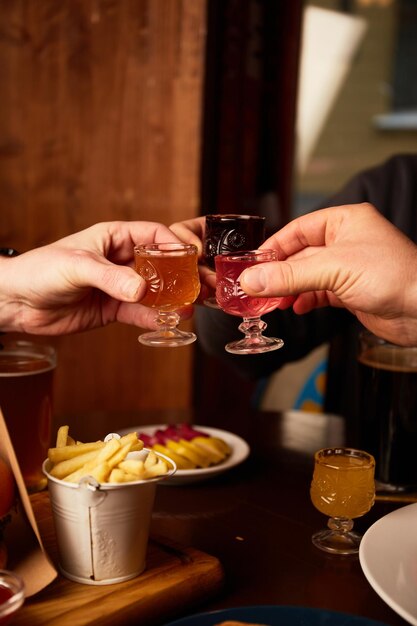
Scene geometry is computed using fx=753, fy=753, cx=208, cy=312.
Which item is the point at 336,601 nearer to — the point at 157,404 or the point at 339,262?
the point at 339,262

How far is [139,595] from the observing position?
1016 mm

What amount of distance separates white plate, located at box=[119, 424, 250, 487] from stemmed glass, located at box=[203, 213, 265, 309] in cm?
44

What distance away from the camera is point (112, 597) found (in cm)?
101

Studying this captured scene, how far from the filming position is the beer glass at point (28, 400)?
4.44 ft

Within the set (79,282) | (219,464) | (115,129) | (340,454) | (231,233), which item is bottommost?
(219,464)

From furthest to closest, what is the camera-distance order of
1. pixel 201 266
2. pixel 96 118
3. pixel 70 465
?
pixel 96 118 → pixel 201 266 → pixel 70 465

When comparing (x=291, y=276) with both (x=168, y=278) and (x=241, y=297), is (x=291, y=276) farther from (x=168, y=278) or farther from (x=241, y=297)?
(x=168, y=278)

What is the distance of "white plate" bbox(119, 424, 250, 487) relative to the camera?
1491 mm

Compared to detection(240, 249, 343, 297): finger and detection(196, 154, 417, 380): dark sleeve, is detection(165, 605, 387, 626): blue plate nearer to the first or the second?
detection(240, 249, 343, 297): finger

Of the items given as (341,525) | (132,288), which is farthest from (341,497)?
(132,288)

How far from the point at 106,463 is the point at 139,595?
0.60 ft

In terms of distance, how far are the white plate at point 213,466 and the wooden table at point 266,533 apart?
0.02 m

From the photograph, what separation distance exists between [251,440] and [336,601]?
2.60 ft

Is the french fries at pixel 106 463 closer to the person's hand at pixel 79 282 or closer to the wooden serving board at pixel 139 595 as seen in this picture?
the wooden serving board at pixel 139 595
